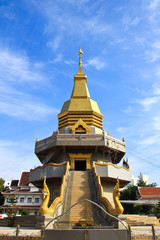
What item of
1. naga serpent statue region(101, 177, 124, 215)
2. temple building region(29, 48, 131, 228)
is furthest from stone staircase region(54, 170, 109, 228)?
naga serpent statue region(101, 177, 124, 215)

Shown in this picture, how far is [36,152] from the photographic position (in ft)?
89.4

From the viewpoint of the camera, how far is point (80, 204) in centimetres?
1705

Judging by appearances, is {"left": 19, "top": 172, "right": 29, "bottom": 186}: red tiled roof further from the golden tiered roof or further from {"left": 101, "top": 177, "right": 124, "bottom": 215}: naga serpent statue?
{"left": 101, "top": 177, "right": 124, "bottom": 215}: naga serpent statue

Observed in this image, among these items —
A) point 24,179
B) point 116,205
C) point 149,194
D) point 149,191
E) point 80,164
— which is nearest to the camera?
point 116,205

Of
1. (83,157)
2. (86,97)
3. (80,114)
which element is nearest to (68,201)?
(83,157)

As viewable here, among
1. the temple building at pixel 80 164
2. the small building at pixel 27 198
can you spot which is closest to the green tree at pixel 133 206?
the temple building at pixel 80 164

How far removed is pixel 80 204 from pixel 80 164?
12.5m

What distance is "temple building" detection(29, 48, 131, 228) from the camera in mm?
16453

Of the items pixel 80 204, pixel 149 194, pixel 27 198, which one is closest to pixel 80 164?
pixel 80 204

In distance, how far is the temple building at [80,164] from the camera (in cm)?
1645

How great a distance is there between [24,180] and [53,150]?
21.6 m

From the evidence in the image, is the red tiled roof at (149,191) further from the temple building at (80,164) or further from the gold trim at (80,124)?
the gold trim at (80,124)

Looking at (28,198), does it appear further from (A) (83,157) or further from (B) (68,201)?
(B) (68,201)

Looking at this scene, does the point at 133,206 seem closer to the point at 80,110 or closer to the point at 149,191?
the point at 149,191
